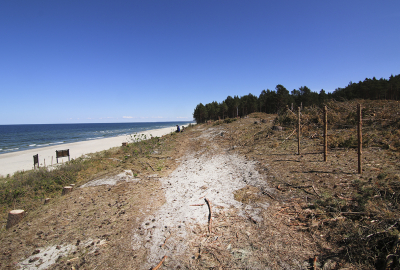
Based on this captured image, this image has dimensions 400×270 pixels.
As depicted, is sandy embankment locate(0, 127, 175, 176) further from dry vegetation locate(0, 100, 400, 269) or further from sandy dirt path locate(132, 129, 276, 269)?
dry vegetation locate(0, 100, 400, 269)

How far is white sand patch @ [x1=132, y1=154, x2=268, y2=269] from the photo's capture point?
3.96 meters

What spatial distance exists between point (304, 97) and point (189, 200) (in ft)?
224

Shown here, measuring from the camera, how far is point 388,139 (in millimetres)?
8586

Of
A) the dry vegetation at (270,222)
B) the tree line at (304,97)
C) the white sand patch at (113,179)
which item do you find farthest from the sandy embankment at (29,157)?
the tree line at (304,97)

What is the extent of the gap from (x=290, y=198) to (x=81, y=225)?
19.7ft

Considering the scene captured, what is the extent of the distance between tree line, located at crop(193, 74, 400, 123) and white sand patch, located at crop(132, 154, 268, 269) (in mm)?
13446

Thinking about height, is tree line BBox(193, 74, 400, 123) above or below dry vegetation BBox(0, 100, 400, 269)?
above

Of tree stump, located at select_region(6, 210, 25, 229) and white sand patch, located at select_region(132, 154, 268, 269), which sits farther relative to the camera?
tree stump, located at select_region(6, 210, 25, 229)

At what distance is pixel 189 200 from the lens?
6066 mm

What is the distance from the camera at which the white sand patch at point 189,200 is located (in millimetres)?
3957

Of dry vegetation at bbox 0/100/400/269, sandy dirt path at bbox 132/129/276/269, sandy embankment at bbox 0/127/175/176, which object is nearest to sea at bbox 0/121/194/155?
sandy embankment at bbox 0/127/175/176

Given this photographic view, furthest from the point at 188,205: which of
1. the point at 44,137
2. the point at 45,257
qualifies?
the point at 44,137

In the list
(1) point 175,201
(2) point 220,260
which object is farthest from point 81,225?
(2) point 220,260

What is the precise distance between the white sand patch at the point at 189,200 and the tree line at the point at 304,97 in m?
13.4
